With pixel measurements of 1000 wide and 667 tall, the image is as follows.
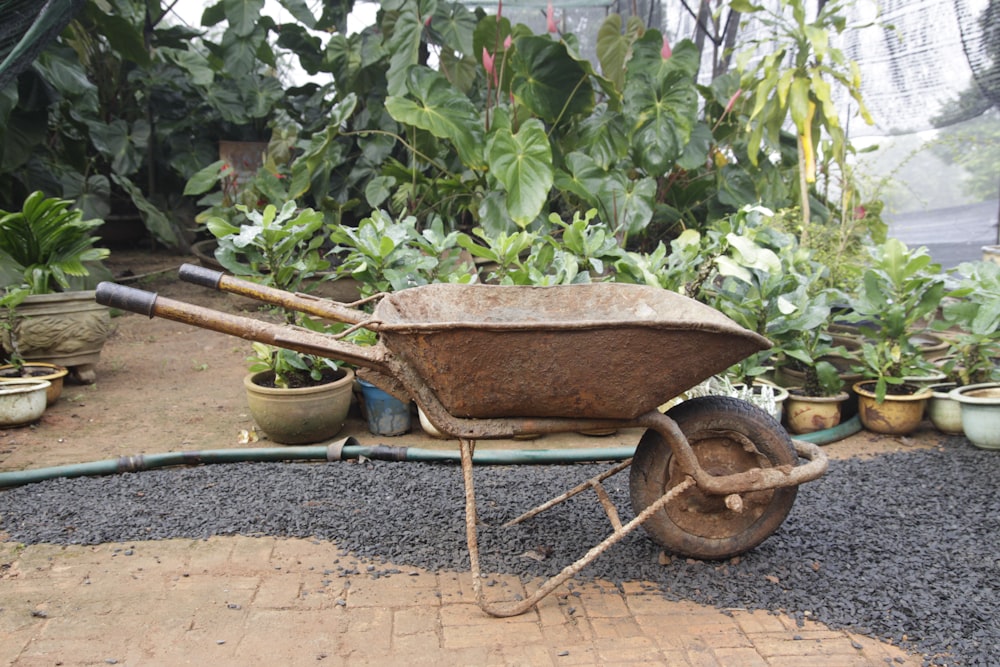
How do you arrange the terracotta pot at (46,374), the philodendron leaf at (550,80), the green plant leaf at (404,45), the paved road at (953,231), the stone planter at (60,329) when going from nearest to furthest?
the terracotta pot at (46,374)
the stone planter at (60,329)
the philodendron leaf at (550,80)
the green plant leaf at (404,45)
the paved road at (953,231)

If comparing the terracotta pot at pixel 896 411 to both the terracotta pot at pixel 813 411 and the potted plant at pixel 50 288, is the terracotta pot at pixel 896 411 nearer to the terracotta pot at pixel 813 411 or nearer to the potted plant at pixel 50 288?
the terracotta pot at pixel 813 411

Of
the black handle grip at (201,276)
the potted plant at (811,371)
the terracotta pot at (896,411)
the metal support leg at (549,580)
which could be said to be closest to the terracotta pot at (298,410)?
the black handle grip at (201,276)

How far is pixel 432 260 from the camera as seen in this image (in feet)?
11.2

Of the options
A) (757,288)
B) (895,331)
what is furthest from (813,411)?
(757,288)

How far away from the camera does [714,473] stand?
89.5 inches

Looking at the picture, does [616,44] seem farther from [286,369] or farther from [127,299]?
[127,299]

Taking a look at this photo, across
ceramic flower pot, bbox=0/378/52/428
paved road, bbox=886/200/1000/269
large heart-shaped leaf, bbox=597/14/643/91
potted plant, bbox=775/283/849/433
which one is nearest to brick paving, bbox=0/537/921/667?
ceramic flower pot, bbox=0/378/52/428

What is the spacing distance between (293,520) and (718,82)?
13.8 ft

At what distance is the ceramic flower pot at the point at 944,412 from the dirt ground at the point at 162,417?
0.07 m

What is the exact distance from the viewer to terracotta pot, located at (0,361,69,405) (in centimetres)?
360

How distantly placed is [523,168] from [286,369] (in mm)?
1657

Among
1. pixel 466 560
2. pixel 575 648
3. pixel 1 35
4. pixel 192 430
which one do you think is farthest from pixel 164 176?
pixel 575 648

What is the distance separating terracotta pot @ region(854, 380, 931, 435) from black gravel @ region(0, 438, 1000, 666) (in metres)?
0.18

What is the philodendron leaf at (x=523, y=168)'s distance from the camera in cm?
405
